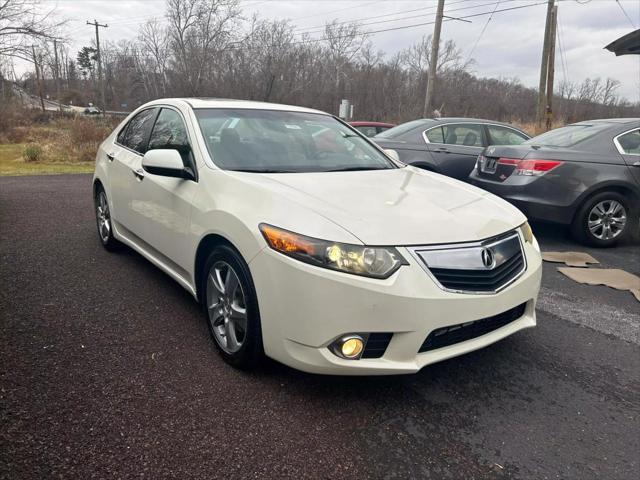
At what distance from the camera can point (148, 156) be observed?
10.2 feet

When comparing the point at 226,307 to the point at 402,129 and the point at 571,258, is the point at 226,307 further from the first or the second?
the point at 402,129

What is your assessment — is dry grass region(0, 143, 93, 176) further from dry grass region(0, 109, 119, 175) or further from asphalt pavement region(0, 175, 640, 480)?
asphalt pavement region(0, 175, 640, 480)

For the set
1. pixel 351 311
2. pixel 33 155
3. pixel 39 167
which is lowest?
pixel 39 167

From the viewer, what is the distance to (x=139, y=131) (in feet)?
14.0

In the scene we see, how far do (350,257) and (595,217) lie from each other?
4587 mm

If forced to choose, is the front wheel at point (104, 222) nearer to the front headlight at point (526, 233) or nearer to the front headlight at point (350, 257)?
the front headlight at point (350, 257)

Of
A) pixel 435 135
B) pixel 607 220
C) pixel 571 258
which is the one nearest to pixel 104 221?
pixel 571 258

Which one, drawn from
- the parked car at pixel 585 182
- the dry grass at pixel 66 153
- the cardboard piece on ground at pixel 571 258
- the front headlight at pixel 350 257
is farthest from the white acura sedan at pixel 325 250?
the dry grass at pixel 66 153

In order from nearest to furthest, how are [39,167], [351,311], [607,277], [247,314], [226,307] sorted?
[351,311], [247,314], [226,307], [607,277], [39,167]

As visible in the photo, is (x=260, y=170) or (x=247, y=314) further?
(x=260, y=170)

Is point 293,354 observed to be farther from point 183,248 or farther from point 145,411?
point 183,248

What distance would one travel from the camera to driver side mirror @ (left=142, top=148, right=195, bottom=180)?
9.96ft

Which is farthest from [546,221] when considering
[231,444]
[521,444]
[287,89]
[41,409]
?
[287,89]

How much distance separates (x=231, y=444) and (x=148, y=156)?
1.90m
